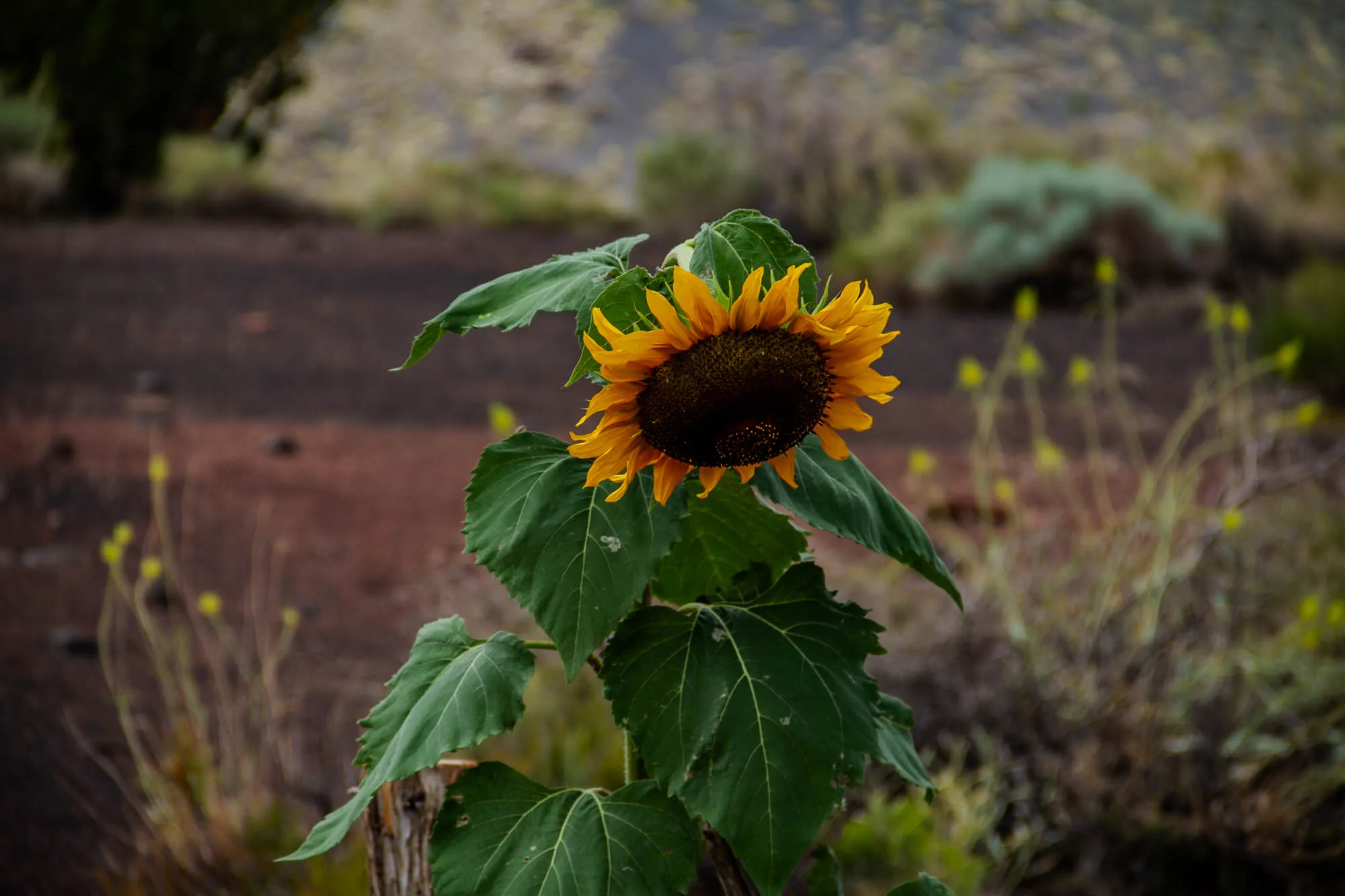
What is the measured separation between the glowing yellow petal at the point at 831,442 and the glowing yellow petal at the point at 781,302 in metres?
0.11

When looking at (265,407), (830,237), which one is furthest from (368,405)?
(830,237)

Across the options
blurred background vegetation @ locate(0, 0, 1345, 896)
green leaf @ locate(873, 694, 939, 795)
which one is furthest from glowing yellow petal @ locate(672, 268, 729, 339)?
blurred background vegetation @ locate(0, 0, 1345, 896)

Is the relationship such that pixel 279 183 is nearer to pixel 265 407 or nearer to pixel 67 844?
pixel 265 407

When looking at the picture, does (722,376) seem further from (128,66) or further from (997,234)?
(128,66)

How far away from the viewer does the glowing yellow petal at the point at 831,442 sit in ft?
3.67

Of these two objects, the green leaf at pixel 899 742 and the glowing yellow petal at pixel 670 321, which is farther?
the green leaf at pixel 899 742

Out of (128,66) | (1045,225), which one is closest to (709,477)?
(1045,225)

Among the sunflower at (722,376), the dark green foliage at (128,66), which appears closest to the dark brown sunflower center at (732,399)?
the sunflower at (722,376)

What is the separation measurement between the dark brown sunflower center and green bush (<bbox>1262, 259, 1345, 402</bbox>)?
5873 mm

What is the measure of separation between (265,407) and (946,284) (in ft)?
15.7

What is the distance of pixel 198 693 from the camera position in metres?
3.32

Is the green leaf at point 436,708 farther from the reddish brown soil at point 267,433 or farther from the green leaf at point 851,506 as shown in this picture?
the reddish brown soil at point 267,433

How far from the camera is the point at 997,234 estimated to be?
876cm

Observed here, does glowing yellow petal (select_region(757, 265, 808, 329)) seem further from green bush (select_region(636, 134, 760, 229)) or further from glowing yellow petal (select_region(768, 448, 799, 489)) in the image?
green bush (select_region(636, 134, 760, 229))
